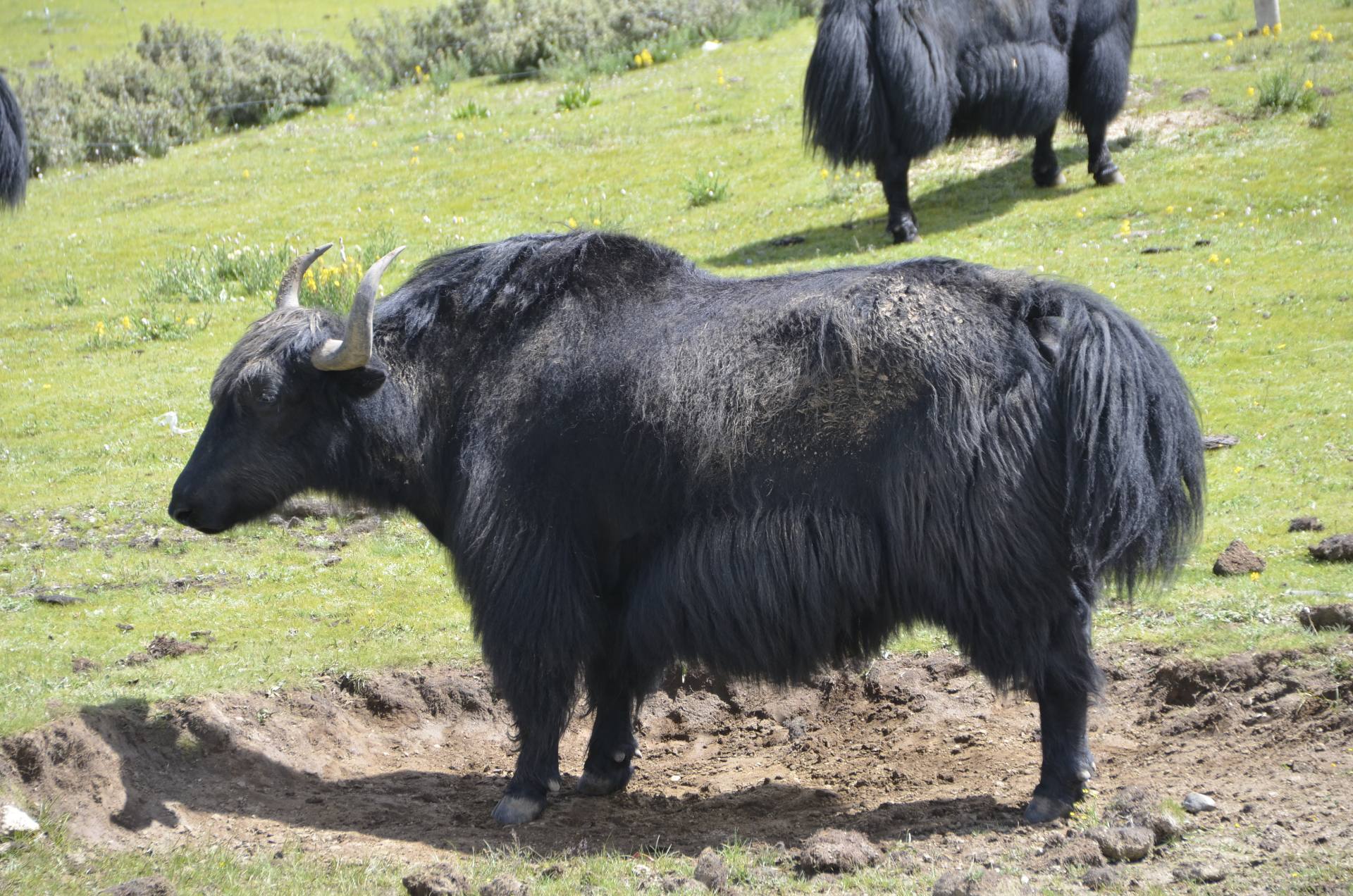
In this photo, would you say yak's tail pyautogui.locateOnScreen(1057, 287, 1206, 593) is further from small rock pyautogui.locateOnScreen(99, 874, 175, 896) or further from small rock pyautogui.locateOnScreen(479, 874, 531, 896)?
small rock pyautogui.locateOnScreen(99, 874, 175, 896)

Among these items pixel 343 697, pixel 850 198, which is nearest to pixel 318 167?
→ pixel 850 198

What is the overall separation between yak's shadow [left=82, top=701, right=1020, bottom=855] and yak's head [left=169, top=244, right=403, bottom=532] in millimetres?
981

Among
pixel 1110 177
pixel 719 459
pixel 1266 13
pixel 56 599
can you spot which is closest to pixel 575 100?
pixel 1110 177

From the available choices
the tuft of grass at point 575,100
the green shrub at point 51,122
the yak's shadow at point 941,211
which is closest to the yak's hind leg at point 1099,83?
the yak's shadow at point 941,211

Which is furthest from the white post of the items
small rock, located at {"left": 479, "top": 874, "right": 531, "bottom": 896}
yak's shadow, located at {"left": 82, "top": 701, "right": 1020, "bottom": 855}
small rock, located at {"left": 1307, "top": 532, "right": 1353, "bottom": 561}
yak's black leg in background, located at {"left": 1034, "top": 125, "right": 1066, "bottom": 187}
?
small rock, located at {"left": 479, "top": 874, "right": 531, "bottom": 896}

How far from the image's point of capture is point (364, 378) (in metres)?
5.20

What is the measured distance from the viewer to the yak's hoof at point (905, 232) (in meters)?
11.8

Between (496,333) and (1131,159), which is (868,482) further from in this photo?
(1131,159)

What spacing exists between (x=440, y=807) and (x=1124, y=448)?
303 cm

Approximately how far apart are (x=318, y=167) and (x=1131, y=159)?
1045 centimetres

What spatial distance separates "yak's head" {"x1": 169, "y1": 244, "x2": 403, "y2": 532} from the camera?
525 centimetres

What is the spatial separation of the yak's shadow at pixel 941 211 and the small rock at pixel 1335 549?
537cm

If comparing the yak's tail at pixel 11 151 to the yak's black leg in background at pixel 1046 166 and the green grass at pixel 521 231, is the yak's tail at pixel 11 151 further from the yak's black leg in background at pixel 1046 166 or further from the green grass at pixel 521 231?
the yak's black leg in background at pixel 1046 166

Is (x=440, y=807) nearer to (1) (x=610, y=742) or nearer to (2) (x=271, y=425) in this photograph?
(1) (x=610, y=742)
